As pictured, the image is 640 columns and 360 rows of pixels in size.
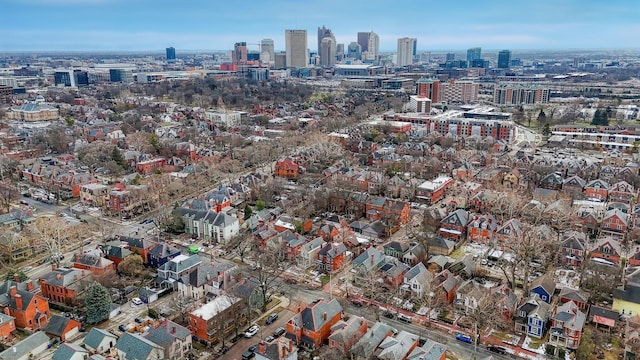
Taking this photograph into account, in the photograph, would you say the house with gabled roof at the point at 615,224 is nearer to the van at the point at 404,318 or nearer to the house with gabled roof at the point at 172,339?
the van at the point at 404,318

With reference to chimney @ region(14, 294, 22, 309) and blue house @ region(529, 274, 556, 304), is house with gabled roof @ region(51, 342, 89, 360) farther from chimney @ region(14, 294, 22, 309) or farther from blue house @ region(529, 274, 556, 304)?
blue house @ region(529, 274, 556, 304)

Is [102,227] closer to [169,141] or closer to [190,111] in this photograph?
[169,141]

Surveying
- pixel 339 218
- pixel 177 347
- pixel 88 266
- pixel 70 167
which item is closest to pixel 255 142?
pixel 70 167

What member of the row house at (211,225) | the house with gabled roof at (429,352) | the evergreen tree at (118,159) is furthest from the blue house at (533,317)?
the evergreen tree at (118,159)

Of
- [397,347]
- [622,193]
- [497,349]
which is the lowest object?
[497,349]

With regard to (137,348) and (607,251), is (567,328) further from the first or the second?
(137,348)

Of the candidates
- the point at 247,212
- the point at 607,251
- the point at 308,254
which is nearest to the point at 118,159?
the point at 247,212
